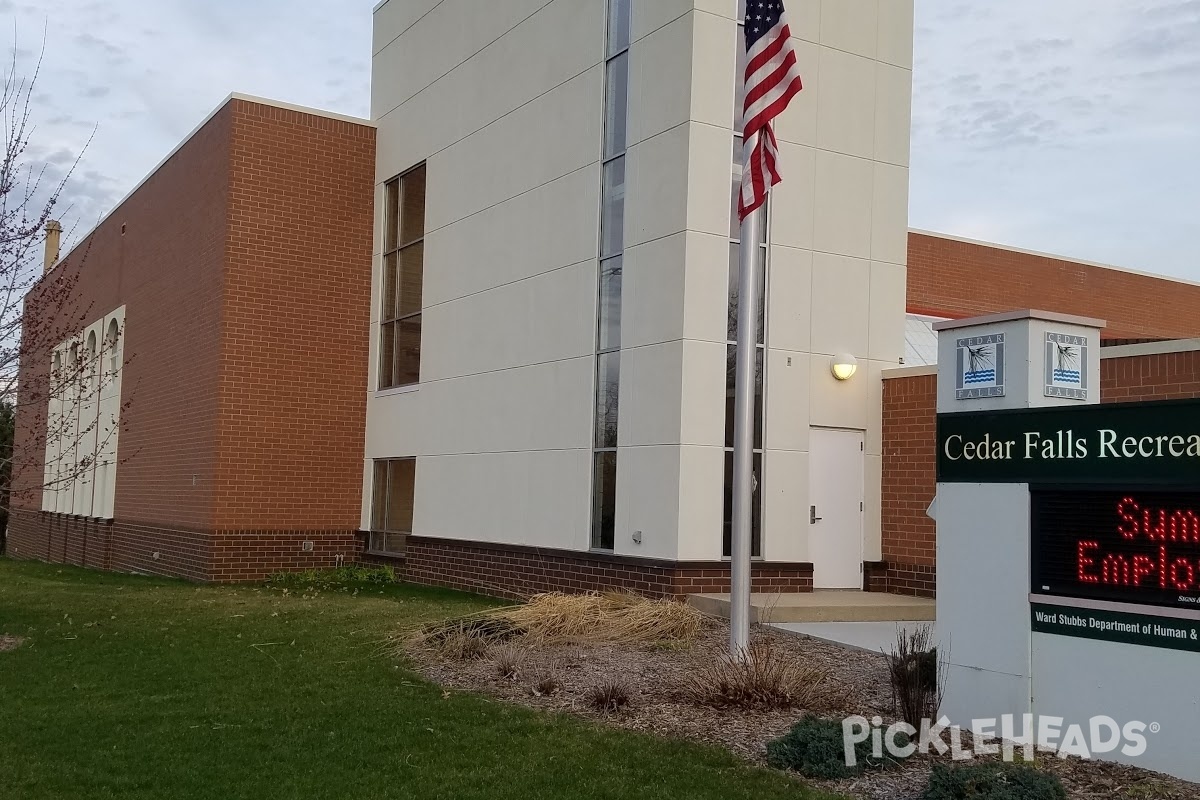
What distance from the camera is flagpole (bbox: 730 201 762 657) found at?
33.0 ft

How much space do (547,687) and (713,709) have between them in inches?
60.1

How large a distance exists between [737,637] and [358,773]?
371cm

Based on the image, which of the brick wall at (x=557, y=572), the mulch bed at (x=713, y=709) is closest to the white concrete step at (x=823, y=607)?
the brick wall at (x=557, y=572)

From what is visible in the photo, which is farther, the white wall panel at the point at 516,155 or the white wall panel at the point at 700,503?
the white wall panel at the point at 516,155

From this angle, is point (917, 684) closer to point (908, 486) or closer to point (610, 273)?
point (908, 486)

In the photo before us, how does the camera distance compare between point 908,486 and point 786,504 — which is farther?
point 908,486

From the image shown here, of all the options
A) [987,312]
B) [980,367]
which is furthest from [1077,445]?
[987,312]

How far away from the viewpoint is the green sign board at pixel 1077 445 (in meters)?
6.76

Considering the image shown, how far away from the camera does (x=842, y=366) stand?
16.2 meters

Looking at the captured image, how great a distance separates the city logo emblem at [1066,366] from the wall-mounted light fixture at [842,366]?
8285 mm

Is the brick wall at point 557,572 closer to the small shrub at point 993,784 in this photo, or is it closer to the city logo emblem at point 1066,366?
the city logo emblem at point 1066,366

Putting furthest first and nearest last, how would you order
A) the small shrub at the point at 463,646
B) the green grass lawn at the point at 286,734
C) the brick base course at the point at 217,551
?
the brick base course at the point at 217,551 < the small shrub at the point at 463,646 < the green grass lawn at the point at 286,734

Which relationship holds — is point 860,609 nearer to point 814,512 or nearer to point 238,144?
point 814,512

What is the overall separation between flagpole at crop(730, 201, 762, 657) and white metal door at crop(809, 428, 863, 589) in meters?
5.84
